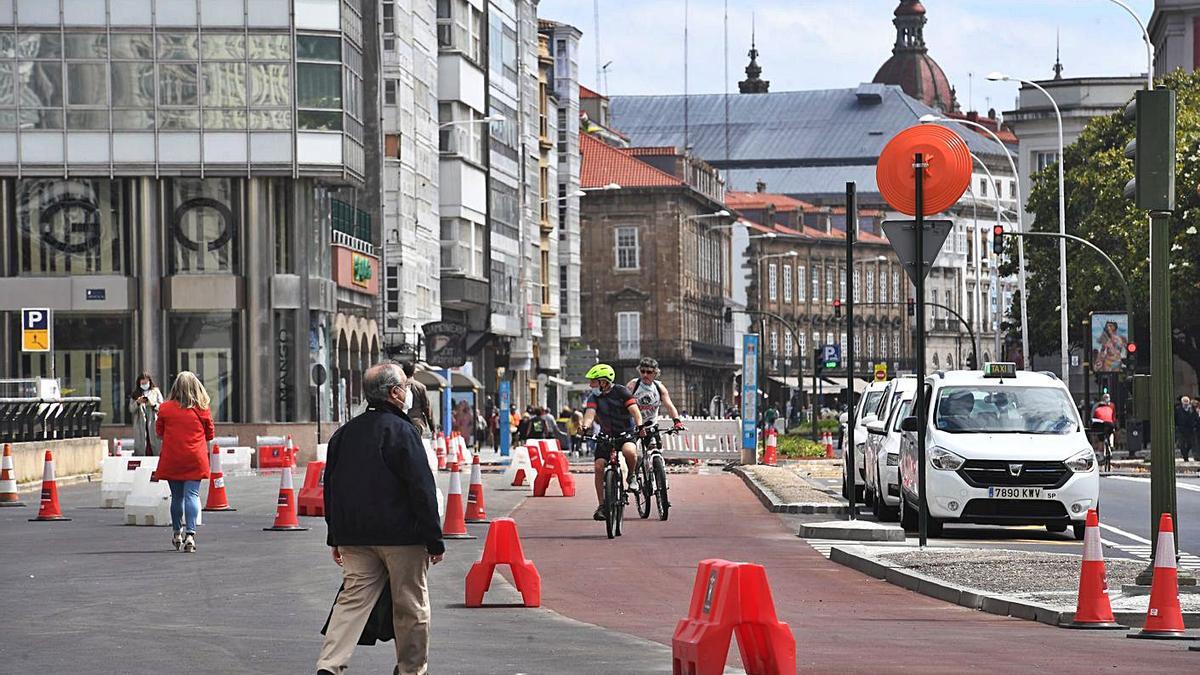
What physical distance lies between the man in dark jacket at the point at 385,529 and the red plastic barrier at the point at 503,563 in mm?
5036

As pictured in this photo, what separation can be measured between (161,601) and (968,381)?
12.4 m

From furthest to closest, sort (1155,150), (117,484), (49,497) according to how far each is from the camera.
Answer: (117,484), (49,497), (1155,150)

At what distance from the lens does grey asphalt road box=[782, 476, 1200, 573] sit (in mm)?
23609

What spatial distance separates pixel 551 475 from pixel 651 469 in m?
9.68

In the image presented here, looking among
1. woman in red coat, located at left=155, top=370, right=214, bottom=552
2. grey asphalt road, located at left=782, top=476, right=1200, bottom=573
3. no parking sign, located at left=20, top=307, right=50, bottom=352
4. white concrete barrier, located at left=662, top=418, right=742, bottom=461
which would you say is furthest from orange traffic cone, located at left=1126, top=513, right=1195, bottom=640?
white concrete barrier, located at left=662, top=418, right=742, bottom=461

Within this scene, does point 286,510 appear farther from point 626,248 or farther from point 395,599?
point 626,248

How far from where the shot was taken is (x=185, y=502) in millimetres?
23094

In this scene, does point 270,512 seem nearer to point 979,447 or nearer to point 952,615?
point 979,447

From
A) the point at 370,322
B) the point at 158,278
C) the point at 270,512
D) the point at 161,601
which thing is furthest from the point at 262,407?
the point at 161,601

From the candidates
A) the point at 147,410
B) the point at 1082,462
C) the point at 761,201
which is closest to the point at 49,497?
the point at 147,410

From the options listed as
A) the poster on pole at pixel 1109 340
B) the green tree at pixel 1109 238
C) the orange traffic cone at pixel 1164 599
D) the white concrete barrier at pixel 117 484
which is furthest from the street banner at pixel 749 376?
the orange traffic cone at pixel 1164 599

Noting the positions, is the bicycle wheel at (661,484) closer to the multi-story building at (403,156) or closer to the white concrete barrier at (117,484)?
the white concrete barrier at (117,484)

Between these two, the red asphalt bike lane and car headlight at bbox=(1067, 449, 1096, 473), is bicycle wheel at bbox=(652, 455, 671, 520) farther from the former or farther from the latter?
car headlight at bbox=(1067, 449, 1096, 473)

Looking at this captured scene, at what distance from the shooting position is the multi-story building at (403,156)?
74.3m
